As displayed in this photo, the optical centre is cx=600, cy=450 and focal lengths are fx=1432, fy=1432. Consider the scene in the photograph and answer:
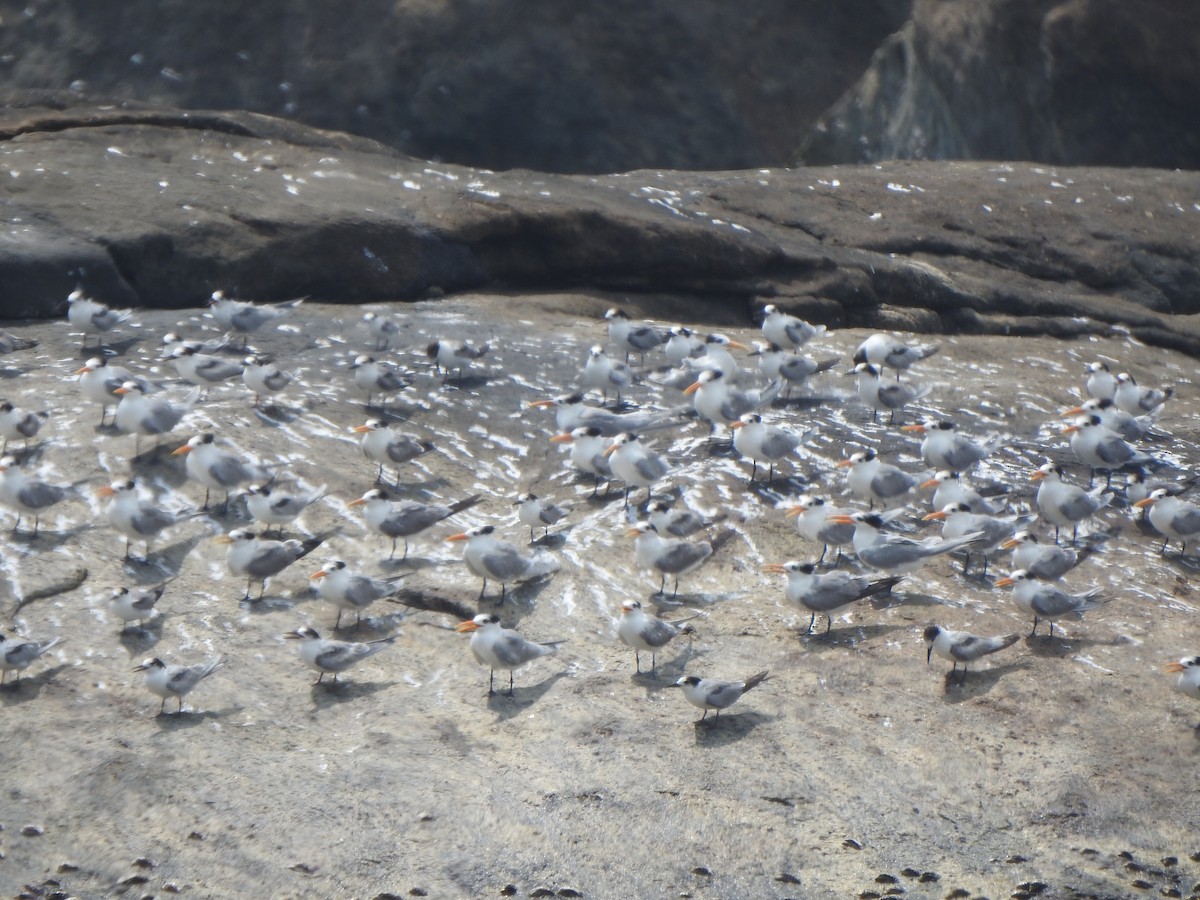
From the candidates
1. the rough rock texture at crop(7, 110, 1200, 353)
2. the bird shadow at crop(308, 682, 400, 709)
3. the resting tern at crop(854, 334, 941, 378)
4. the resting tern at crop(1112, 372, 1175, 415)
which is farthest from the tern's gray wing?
the rough rock texture at crop(7, 110, 1200, 353)

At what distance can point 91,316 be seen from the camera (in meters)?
13.3

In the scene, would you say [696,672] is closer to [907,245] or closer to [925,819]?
[925,819]

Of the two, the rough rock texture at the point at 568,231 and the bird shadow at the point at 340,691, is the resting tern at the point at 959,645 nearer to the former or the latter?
the bird shadow at the point at 340,691

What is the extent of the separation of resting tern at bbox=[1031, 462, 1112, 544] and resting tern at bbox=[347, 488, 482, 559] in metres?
4.60

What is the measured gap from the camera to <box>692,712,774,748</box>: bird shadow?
8555mm

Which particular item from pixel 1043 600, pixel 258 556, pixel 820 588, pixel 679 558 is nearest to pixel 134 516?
pixel 258 556

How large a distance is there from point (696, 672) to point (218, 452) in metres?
4.10

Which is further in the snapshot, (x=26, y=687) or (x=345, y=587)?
(x=345, y=587)

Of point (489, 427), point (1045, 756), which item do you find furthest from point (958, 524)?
point (489, 427)

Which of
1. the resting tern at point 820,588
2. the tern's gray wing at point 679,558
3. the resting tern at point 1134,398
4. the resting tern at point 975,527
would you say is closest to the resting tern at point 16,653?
the tern's gray wing at point 679,558

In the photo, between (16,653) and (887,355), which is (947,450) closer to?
(887,355)

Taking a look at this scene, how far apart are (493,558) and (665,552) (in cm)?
120

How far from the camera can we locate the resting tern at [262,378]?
12102 mm

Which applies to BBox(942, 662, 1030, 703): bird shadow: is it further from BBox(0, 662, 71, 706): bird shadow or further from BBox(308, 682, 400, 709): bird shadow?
BBox(0, 662, 71, 706): bird shadow
